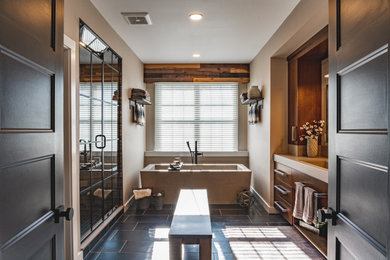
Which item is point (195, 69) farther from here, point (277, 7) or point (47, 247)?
point (47, 247)

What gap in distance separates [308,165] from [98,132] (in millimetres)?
2505

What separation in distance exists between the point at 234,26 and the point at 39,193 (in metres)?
3.25

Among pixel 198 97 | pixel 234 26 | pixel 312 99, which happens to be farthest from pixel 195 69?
pixel 312 99

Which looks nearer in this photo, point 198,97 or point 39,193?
point 39,193

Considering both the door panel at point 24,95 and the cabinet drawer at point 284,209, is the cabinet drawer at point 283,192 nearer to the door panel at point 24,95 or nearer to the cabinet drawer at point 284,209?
the cabinet drawer at point 284,209

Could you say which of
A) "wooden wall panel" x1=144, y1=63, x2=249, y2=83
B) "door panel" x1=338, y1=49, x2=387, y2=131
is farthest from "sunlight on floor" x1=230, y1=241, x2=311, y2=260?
"wooden wall panel" x1=144, y1=63, x2=249, y2=83

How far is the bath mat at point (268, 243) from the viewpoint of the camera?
2.78m

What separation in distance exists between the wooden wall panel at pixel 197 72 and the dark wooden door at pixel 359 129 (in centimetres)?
449

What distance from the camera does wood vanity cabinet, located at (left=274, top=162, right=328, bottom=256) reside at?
2849 millimetres

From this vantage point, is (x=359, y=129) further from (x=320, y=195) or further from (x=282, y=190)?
(x=282, y=190)

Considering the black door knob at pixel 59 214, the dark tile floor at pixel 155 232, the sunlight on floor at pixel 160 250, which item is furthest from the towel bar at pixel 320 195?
the black door knob at pixel 59 214

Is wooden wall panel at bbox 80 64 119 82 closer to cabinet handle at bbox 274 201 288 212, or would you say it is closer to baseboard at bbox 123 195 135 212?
baseboard at bbox 123 195 135 212

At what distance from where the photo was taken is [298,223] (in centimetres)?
354

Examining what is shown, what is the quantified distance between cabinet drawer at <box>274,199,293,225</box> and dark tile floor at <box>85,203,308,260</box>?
0.34ft
